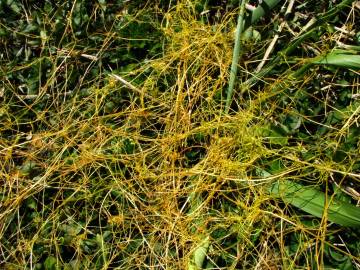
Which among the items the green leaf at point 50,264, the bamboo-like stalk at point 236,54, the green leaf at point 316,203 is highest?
the bamboo-like stalk at point 236,54

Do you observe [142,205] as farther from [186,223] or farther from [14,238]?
[14,238]

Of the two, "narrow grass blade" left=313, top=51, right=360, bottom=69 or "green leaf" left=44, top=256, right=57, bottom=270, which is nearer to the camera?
"narrow grass blade" left=313, top=51, right=360, bottom=69

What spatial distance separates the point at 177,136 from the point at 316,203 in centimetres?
54

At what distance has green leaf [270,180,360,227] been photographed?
74.9 inches

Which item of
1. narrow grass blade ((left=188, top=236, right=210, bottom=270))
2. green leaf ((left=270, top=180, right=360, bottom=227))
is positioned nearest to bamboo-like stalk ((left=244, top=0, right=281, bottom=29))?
green leaf ((left=270, top=180, right=360, bottom=227))

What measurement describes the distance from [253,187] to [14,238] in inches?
35.0

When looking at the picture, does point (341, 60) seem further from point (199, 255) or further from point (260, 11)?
point (199, 255)

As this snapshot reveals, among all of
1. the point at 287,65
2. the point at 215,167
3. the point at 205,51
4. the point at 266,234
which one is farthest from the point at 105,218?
the point at 287,65

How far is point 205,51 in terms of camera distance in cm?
215

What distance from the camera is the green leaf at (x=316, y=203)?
1901 mm

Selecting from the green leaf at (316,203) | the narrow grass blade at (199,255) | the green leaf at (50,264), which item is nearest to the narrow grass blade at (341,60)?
the green leaf at (316,203)

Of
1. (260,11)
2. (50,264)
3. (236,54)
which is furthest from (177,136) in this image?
(50,264)

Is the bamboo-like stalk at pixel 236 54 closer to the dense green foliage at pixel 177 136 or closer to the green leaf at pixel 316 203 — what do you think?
the dense green foliage at pixel 177 136

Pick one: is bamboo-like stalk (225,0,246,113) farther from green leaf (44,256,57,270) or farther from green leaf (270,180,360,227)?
green leaf (44,256,57,270)
